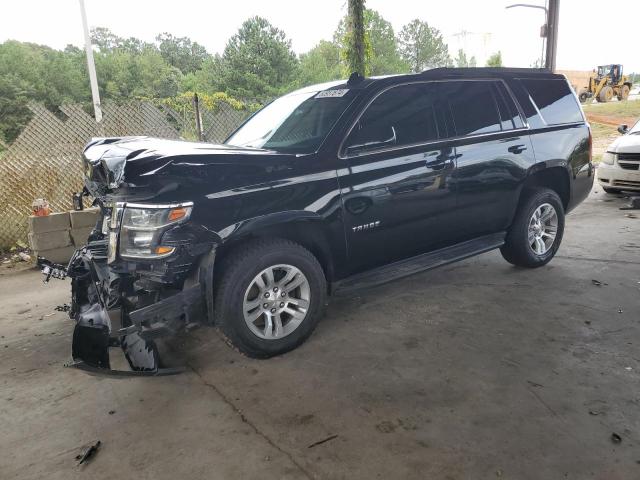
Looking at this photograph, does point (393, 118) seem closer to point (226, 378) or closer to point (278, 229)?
point (278, 229)

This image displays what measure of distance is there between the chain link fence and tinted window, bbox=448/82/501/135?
11.5 feet

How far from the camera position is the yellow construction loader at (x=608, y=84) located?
31.7 m

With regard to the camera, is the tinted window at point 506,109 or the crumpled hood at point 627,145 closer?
the tinted window at point 506,109

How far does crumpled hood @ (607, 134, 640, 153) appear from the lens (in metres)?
7.83

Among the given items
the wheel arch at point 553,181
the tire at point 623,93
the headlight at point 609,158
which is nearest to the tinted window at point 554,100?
the wheel arch at point 553,181

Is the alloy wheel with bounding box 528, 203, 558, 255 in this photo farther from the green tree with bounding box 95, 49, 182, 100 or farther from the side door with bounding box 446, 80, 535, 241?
the green tree with bounding box 95, 49, 182, 100

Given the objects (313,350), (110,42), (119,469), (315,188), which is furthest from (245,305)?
(110,42)

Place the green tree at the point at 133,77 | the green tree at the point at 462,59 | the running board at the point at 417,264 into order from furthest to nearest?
the green tree at the point at 462,59, the green tree at the point at 133,77, the running board at the point at 417,264

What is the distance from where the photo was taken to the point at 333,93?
152 inches

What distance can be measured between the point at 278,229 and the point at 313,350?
91 centimetres

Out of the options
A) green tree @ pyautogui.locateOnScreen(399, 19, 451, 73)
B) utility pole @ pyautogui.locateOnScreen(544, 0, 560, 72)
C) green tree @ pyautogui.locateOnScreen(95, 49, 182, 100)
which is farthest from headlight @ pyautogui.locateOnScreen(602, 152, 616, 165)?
green tree @ pyautogui.locateOnScreen(399, 19, 451, 73)

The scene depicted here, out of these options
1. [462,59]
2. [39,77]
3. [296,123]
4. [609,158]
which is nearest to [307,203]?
[296,123]

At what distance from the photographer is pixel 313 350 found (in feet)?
11.3

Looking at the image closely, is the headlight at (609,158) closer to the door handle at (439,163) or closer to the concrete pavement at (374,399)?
the concrete pavement at (374,399)
